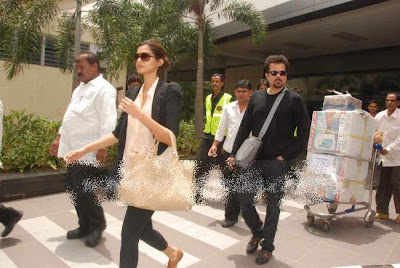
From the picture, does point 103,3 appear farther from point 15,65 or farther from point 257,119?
point 257,119

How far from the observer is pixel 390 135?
15.2 ft

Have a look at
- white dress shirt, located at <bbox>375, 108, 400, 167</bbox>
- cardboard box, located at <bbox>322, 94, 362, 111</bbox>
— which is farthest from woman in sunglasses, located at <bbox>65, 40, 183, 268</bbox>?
white dress shirt, located at <bbox>375, 108, 400, 167</bbox>

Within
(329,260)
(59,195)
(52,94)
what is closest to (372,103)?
(329,260)

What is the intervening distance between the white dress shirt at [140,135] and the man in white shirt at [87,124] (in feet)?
2.96

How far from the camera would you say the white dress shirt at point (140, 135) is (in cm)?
204

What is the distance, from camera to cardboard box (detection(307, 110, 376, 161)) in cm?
378

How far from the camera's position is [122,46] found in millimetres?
6887

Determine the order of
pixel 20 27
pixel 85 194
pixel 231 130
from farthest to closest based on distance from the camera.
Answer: pixel 20 27 → pixel 231 130 → pixel 85 194

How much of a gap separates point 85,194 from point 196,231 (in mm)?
1321

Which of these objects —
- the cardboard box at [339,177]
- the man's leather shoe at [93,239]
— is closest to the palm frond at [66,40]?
the man's leather shoe at [93,239]

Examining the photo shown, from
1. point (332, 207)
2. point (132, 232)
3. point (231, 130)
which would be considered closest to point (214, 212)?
point (231, 130)

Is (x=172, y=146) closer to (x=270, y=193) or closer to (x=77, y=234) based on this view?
(x=270, y=193)

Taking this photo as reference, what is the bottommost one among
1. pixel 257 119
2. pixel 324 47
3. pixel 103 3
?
pixel 257 119

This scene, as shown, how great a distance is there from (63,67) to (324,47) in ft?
32.3
